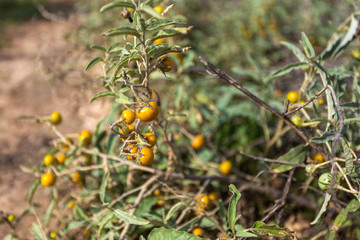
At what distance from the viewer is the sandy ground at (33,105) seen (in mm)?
2898

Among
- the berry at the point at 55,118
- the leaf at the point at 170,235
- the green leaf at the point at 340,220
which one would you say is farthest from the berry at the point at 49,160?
the green leaf at the point at 340,220

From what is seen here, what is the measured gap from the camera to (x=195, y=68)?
10.5 feet

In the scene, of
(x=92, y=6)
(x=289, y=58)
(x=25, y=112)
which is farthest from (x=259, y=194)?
(x=92, y=6)

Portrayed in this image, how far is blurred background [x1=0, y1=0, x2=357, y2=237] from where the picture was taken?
122 inches

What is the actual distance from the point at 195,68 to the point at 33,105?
2283 millimetres

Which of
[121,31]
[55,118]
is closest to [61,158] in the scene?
[55,118]

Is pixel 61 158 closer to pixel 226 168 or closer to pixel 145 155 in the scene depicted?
pixel 145 155

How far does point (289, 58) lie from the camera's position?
3.97m

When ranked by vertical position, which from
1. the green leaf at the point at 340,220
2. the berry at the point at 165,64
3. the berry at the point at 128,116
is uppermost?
the berry at the point at 165,64

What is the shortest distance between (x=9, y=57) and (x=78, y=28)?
1.81 m

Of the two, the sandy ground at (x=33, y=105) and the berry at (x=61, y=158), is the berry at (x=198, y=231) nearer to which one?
the berry at (x=61, y=158)

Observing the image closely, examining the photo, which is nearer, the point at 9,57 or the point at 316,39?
the point at 316,39

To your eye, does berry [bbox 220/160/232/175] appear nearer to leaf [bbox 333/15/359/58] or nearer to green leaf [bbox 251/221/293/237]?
green leaf [bbox 251/221/293/237]

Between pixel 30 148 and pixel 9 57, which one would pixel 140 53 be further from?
pixel 9 57
